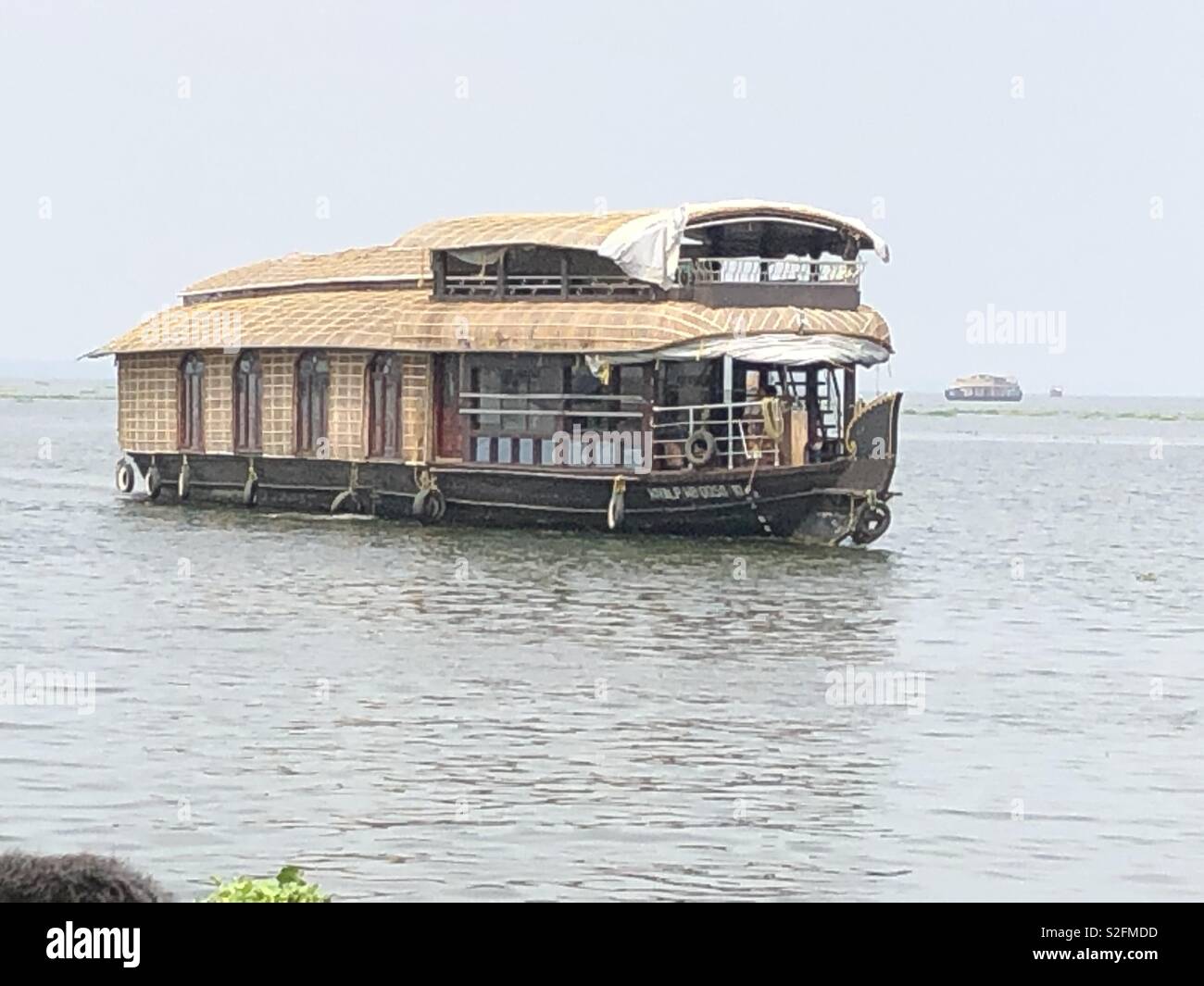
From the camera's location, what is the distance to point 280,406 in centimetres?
3753

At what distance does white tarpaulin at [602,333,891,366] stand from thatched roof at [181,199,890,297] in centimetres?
200

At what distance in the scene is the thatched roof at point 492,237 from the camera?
3250 cm

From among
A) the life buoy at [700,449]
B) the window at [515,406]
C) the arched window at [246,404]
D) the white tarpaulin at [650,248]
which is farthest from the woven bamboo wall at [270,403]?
the life buoy at [700,449]

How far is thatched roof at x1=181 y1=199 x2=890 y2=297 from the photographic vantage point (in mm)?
32500

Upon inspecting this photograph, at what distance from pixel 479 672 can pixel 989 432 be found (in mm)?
117920

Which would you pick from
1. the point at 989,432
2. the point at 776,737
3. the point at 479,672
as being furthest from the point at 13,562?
the point at 989,432

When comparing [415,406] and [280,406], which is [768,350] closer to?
[415,406]

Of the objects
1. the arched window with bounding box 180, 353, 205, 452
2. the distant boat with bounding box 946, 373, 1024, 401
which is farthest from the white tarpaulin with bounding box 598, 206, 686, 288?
the distant boat with bounding box 946, 373, 1024, 401

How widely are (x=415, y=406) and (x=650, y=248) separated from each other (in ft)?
15.9

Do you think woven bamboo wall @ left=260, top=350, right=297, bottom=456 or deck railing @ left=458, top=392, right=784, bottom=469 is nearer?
deck railing @ left=458, top=392, right=784, bottom=469

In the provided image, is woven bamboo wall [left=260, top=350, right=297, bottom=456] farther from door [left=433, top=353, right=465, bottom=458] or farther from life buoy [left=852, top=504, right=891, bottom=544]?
life buoy [left=852, top=504, right=891, bottom=544]

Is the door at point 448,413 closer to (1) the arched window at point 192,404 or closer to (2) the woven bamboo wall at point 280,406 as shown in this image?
(2) the woven bamboo wall at point 280,406
